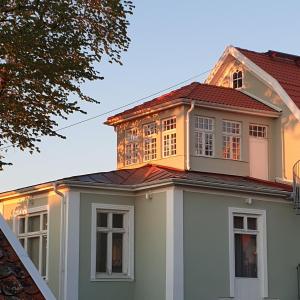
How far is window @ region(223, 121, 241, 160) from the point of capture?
2391 cm

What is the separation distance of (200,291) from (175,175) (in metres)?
3.24

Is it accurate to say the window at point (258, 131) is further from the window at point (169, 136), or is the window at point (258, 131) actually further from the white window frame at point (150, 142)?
the white window frame at point (150, 142)

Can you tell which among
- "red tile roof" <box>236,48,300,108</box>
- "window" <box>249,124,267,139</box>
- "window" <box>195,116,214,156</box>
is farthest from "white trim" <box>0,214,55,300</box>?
"red tile roof" <box>236,48,300,108</box>

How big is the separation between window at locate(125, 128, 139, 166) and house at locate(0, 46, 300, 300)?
72mm

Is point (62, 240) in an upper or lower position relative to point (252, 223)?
lower

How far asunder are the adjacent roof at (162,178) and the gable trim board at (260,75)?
2674mm

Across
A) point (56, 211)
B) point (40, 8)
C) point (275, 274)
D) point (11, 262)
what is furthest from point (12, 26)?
point (11, 262)

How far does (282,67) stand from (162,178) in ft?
29.5

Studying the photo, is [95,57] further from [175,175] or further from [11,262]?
[11,262]

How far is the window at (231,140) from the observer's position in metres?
23.9

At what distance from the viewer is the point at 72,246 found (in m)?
19.9

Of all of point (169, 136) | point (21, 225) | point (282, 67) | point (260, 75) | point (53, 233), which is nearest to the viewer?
point (53, 233)

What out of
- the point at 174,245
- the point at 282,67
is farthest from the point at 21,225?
the point at 282,67

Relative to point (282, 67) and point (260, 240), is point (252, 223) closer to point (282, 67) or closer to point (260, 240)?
point (260, 240)
